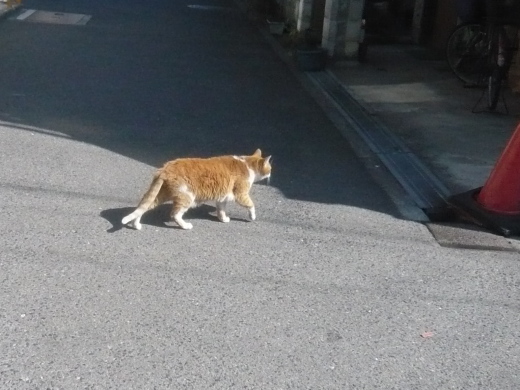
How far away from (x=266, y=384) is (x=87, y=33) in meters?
12.7

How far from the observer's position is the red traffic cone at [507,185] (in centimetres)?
636

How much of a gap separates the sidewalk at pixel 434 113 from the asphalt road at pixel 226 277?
0.82 meters

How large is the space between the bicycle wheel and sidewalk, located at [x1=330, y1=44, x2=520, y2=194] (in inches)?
8.1

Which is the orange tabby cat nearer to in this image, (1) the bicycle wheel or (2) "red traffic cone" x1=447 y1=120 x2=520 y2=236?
(2) "red traffic cone" x1=447 y1=120 x2=520 y2=236

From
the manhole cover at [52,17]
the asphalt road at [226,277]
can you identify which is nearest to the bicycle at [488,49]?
the asphalt road at [226,277]

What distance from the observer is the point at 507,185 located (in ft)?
20.8

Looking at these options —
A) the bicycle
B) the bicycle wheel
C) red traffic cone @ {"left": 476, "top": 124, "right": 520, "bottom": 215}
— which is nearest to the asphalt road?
red traffic cone @ {"left": 476, "top": 124, "right": 520, "bottom": 215}

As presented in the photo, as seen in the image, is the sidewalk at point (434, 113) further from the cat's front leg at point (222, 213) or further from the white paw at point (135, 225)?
the white paw at point (135, 225)

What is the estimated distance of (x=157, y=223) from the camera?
591 cm

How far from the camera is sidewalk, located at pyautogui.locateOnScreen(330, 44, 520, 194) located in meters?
7.95

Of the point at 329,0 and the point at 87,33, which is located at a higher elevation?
the point at 329,0

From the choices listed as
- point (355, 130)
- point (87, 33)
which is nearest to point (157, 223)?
point (355, 130)

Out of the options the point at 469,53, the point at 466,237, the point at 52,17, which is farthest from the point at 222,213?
the point at 52,17

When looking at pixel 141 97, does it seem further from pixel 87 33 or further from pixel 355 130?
pixel 87 33
